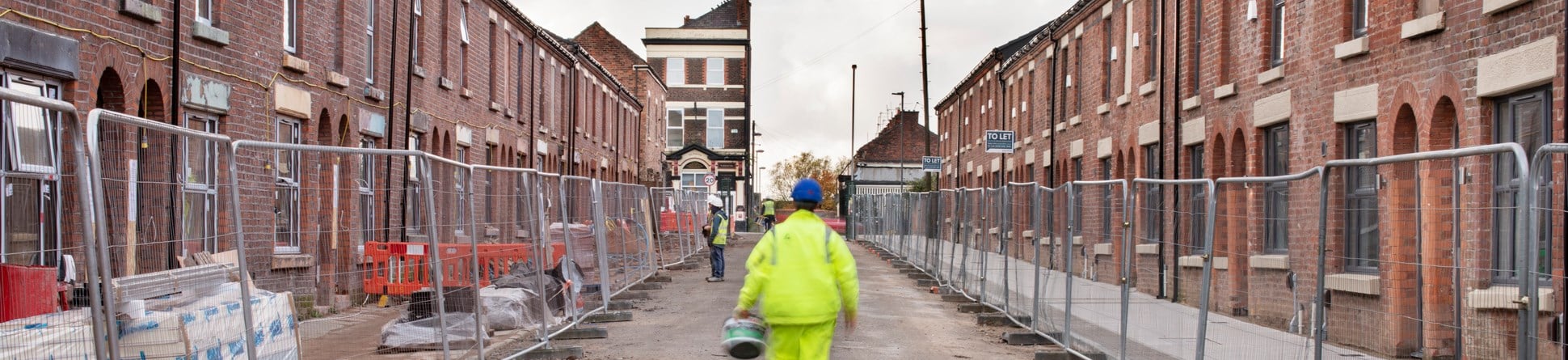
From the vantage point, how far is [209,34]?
46.5 ft

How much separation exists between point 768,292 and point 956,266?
576 inches

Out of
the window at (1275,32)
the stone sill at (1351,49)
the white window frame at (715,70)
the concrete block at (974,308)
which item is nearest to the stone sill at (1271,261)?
the stone sill at (1351,49)

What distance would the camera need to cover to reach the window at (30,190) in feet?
17.6

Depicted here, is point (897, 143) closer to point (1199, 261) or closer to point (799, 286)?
point (1199, 261)

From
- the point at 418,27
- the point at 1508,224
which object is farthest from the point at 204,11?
the point at 1508,224

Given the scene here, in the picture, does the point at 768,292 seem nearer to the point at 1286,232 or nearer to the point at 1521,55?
the point at 1286,232

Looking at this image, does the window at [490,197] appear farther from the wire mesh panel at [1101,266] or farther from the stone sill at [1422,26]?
the stone sill at [1422,26]

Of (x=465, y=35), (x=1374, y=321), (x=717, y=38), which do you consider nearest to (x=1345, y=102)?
(x=1374, y=321)

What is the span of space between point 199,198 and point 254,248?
0.86 metres

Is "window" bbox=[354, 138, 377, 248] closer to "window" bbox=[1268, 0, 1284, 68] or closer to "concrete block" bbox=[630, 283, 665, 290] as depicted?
"concrete block" bbox=[630, 283, 665, 290]

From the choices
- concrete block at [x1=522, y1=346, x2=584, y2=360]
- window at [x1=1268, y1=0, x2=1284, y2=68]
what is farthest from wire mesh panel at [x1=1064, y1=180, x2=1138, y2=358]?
window at [x1=1268, y1=0, x2=1284, y2=68]

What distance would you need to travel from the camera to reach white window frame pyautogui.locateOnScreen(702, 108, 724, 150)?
222 feet

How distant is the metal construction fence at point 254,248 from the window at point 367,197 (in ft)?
0.06

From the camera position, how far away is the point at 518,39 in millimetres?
32531
